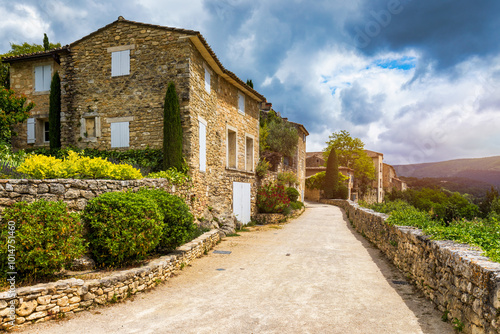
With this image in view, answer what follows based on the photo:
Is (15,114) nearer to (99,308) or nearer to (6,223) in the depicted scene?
(6,223)

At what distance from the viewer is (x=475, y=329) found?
351 centimetres

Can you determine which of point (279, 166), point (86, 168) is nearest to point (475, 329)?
point (86, 168)

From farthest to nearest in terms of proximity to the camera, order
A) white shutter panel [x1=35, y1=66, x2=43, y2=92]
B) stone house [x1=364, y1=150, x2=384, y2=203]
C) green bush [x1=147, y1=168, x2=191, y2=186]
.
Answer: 1. stone house [x1=364, y1=150, x2=384, y2=203]
2. white shutter panel [x1=35, y1=66, x2=43, y2=92]
3. green bush [x1=147, y1=168, x2=191, y2=186]

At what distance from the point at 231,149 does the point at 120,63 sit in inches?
244

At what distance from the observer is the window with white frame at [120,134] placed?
11.9 m

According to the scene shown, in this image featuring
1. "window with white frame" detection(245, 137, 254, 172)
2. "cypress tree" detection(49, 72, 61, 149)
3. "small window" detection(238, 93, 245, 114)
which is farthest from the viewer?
"window with white frame" detection(245, 137, 254, 172)

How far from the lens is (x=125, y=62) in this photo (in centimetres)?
1196

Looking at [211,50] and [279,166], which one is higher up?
[211,50]

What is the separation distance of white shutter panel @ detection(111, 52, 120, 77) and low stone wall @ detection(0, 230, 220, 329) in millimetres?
8376

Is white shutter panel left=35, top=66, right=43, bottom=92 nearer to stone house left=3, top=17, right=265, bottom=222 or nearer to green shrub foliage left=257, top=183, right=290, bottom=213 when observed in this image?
stone house left=3, top=17, right=265, bottom=222

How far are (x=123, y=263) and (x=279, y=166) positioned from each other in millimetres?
16467

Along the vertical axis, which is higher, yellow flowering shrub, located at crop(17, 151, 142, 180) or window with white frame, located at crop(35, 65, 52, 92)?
window with white frame, located at crop(35, 65, 52, 92)

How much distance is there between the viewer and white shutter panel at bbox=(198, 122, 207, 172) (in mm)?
12141

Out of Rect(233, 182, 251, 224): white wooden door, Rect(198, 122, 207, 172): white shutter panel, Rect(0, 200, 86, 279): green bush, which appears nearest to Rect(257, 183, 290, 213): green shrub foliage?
Rect(233, 182, 251, 224): white wooden door
